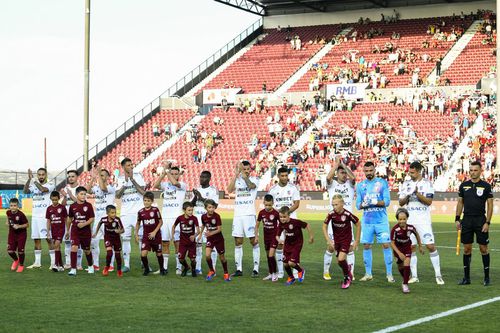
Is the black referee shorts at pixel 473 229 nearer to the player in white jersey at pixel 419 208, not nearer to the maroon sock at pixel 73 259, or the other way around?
the player in white jersey at pixel 419 208

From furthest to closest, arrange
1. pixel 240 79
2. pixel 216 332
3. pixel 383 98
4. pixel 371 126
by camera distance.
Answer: pixel 240 79
pixel 383 98
pixel 371 126
pixel 216 332

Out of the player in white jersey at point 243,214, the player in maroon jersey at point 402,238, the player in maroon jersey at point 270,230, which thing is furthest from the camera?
the player in white jersey at point 243,214

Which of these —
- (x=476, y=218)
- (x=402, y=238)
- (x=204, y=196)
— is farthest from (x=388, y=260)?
(x=204, y=196)

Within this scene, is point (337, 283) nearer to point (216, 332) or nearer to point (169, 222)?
point (169, 222)

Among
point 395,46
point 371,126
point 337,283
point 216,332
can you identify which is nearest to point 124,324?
Answer: point 216,332

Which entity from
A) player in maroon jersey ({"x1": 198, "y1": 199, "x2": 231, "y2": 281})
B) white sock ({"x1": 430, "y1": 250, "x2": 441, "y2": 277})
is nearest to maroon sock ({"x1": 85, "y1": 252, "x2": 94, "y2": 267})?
player in maroon jersey ({"x1": 198, "y1": 199, "x2": 231, "y2": 281})

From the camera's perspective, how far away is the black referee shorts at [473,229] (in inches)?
566

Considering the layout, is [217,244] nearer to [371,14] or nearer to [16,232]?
[16,232]

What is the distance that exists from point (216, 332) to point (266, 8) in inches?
2216

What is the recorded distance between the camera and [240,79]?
5919 cm

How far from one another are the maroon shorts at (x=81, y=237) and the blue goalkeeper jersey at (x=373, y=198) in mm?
5308

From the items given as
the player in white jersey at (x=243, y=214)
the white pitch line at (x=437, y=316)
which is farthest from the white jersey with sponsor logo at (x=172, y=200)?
the white pitch line at (x=437, y=316)

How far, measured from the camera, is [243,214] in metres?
16.4

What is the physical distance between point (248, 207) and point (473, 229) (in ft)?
13.9
